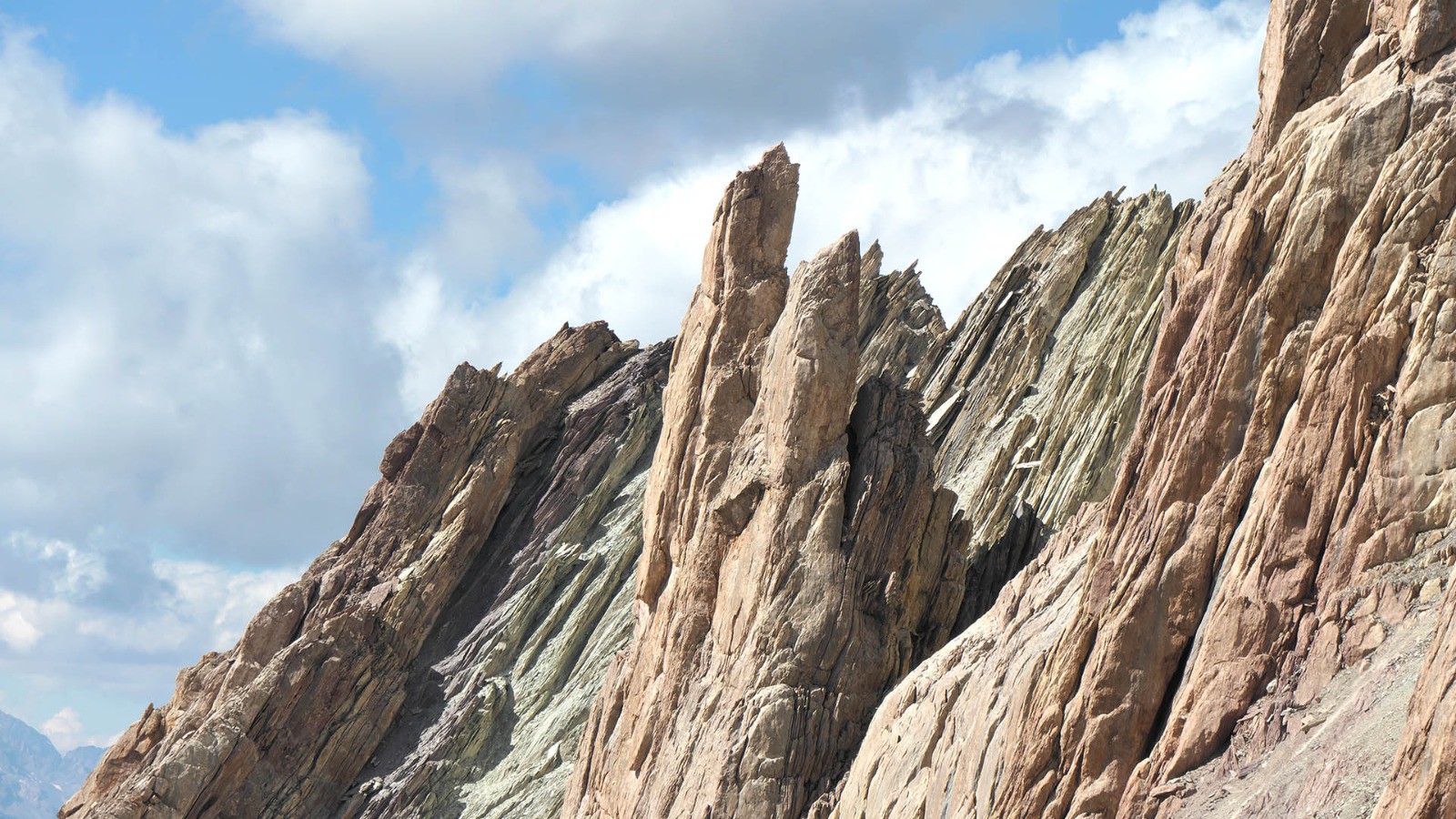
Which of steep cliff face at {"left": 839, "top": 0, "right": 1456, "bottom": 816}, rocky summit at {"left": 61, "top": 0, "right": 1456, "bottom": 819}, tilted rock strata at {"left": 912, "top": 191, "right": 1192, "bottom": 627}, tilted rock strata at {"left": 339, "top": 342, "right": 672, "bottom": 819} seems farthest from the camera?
tilted rock strata at {"left": 339, "top": 342, "right": 672, "bottom": 819}

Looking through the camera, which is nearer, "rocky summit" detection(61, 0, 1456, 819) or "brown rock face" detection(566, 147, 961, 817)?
"rocky summit" detection(61, 0, 1456, 819)

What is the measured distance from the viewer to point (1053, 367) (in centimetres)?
5225

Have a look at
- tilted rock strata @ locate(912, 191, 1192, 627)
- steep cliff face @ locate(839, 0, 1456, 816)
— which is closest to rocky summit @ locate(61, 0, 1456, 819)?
steep cliff face @ locate(839, 0, 1456, 816)

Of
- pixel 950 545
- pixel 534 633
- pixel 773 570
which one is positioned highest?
pixel 534 633

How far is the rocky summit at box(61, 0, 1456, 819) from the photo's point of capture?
20.4 metres

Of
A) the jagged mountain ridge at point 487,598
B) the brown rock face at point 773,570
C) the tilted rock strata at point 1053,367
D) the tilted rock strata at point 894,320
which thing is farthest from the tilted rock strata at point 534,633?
the tilted rock strata at point 1053,367

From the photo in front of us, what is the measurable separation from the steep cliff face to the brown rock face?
6.99 meters

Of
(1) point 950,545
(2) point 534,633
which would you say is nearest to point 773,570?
(1) point 950,545

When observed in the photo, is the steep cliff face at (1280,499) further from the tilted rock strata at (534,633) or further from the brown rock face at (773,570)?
the tilted rock strata at (534,633)

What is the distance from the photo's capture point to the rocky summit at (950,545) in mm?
20375

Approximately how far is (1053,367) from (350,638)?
90.7 feet

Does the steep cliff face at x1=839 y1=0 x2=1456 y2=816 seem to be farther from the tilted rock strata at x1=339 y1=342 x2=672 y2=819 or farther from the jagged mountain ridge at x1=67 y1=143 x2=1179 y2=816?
the tilted rock strata at x1=339 y1=342 x2=672 y2=819

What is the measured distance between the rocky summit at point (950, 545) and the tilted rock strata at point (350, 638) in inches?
5.5

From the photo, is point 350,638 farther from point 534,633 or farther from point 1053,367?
point 1053,367
